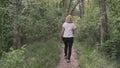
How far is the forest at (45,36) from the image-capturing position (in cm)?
1084

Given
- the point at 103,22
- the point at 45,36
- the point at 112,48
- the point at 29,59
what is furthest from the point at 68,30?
the point at 45,36

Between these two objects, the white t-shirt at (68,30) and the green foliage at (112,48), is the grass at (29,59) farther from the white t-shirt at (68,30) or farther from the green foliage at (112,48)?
the green foliage at (112,48)

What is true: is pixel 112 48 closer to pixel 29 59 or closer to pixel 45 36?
pixel 29 59

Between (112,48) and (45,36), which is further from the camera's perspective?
(45,36)

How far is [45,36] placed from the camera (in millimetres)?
20219

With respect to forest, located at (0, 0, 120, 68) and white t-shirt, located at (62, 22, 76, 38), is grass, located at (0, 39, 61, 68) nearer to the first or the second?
→ forest, located at (0, 0, 120, 68)

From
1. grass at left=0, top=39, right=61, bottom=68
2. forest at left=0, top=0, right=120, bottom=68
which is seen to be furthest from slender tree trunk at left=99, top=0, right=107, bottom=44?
grass at left=0, top=39, right=61, bottom=68

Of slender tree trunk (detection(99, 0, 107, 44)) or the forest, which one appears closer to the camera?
the forest

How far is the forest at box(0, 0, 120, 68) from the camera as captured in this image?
1084cm

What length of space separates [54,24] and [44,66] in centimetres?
1229

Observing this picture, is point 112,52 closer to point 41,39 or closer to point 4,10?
point 4,10

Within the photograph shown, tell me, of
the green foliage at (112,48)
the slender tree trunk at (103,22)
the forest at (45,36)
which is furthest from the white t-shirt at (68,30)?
the slender tree trunk at (103,22)

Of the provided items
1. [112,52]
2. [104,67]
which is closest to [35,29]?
[112,52]

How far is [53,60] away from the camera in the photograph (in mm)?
11992
